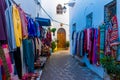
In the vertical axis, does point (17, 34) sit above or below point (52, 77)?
above

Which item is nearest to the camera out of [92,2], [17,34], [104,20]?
[17,34]

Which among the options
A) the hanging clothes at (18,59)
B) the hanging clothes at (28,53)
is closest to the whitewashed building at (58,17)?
the hanging clothes at (28,53)

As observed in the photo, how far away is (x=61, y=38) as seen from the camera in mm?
27250

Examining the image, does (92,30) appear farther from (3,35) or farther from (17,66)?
(3,35)

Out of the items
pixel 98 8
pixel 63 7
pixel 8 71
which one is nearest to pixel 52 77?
pixel 98 8

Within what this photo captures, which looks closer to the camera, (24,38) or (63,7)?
(24,38)

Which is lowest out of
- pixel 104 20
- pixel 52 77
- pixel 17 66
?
pixel 52 77

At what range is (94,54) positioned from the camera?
30.8ft

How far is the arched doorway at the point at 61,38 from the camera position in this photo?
89.2 ft

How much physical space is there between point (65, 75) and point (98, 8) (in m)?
2.72

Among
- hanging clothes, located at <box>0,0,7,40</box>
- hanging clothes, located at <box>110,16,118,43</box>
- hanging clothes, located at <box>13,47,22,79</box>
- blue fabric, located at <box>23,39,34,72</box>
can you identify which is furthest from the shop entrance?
hanging clothes, located at <box>0,0,7,40</box>

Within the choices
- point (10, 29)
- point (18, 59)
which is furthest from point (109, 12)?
point (10, 29)

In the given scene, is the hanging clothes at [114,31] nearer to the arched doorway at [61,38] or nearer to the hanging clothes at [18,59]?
the hanging clothes at [18,59]

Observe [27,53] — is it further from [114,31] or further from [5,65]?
[5,65]
